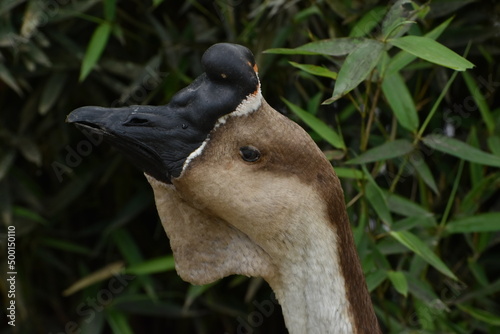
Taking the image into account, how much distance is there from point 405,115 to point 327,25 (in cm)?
43

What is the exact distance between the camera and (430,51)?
180 cm

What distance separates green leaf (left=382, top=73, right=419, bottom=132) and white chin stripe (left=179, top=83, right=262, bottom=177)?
811 mm

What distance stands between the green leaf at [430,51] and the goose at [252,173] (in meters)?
0.41

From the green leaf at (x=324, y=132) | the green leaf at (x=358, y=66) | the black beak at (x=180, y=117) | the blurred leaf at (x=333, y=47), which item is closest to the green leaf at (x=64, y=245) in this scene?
the green leaf at (x=324, y=132)

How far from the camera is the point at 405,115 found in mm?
2207

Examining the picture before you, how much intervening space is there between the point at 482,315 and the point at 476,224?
10.0 inches

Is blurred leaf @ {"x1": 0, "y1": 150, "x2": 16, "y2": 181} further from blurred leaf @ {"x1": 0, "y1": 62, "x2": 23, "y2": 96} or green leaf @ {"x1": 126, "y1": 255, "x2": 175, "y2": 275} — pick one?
green leaf @ {"x1": 126, "y1": 255, "x2": 175, "y2": 275}

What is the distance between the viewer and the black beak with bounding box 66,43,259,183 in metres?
1.41

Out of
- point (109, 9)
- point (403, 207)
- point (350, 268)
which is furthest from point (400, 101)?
point (109, 9)

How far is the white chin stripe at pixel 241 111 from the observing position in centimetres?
143

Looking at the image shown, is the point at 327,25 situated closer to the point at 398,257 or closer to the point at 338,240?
the point at 398,257

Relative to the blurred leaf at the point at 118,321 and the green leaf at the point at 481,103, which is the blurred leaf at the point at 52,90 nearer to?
the blurred leaf at the point at 118,321

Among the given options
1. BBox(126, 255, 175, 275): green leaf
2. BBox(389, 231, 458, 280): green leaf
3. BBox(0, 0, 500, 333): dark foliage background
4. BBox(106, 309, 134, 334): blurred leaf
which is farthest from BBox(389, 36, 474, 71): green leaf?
BBox(106, 309, 134, 334): blurred leaf

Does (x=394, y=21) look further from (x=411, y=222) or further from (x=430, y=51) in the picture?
(x=411, y=222)
